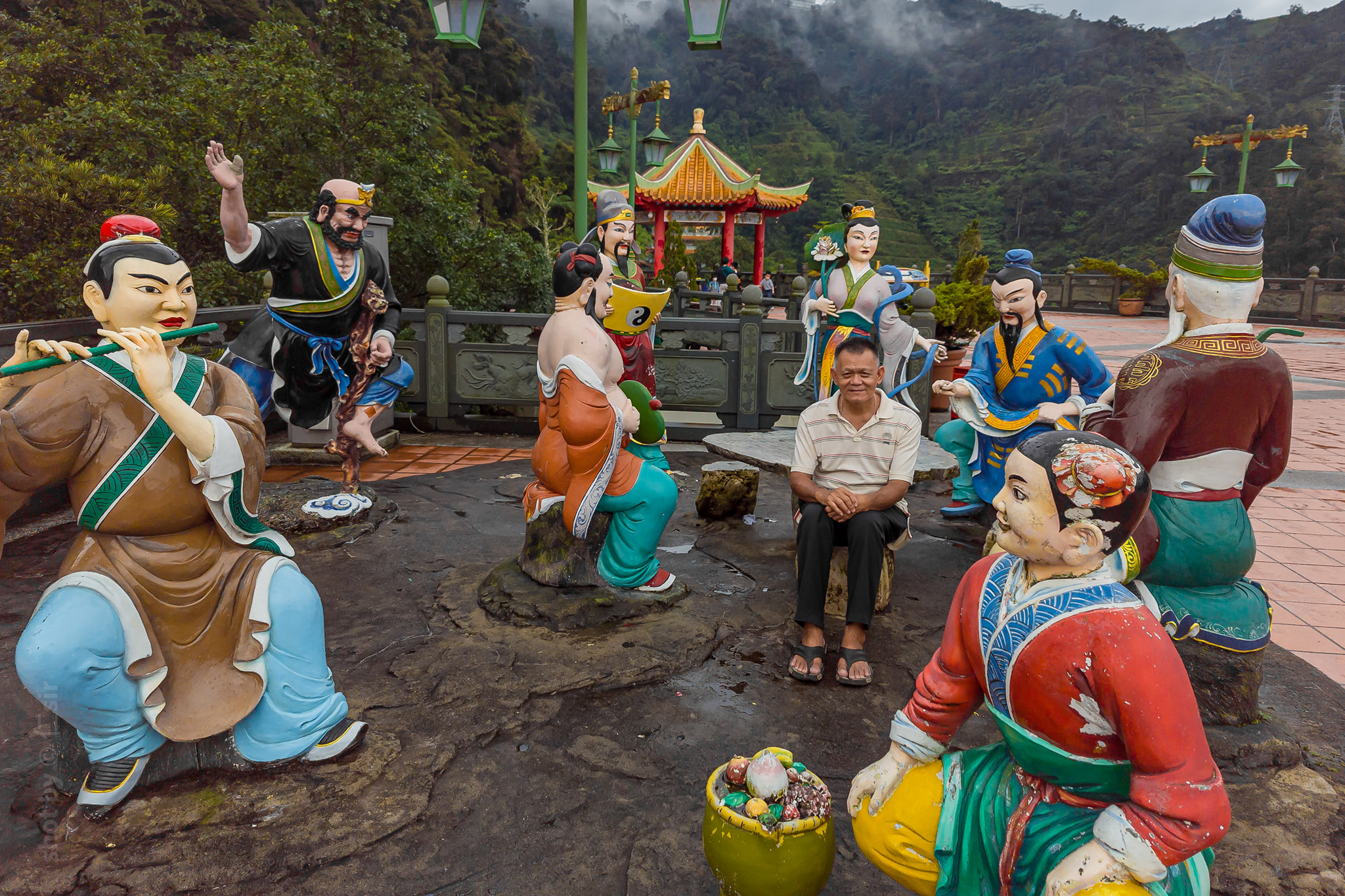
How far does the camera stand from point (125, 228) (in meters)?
2.51

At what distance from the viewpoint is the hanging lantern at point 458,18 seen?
18.7 feet

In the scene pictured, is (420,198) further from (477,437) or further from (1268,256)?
(1268,256)

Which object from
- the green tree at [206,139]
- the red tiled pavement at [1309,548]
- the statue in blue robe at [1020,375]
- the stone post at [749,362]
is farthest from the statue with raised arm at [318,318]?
the red tiled pavement at [1309,548]

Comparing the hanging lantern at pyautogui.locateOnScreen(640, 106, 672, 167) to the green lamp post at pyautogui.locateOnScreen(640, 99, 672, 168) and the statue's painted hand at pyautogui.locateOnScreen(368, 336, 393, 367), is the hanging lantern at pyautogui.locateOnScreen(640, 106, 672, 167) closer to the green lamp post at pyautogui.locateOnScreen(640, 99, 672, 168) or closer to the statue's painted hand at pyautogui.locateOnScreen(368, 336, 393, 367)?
the green lamp post at pyautogui.locateOnScreen(640, 99, 672, 168)

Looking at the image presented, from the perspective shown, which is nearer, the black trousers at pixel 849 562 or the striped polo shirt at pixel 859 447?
the black trousers at pixel 849 562

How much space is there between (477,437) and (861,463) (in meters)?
5.04

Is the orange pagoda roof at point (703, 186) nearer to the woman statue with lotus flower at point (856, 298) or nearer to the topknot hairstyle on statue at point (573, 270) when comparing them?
the woman statue with lotus flower at point (856, 298)

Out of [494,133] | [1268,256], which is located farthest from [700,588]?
[1268,256]

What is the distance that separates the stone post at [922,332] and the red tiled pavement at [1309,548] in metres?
2.61

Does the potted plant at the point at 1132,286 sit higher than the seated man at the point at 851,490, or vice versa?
the potted plant at the point at 1132,286

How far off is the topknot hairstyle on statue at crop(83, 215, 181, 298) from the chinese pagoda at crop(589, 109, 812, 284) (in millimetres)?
17866

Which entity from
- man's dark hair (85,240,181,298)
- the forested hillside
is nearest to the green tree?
the forested hillside

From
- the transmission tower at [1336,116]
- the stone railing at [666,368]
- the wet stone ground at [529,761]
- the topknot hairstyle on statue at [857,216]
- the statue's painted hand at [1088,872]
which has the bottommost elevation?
the wet stone ground at [529,761]

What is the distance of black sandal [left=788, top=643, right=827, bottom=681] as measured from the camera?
3.41 meters
